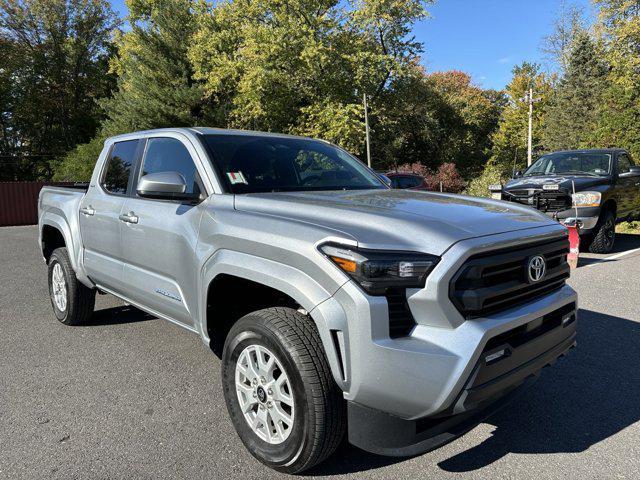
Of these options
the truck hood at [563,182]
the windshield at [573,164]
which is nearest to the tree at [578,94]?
the windshield at [573,164]

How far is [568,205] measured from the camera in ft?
26.7

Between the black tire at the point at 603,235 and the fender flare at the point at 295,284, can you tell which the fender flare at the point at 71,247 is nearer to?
the fender flare at the point at 295,284

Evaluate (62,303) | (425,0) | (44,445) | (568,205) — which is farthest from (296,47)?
(44,445)

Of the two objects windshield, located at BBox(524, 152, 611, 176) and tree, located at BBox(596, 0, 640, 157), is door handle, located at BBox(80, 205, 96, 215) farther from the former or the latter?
tree, located at BBox(596, 0, 640, 157)

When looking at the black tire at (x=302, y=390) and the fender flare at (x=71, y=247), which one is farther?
the fender flare at (x=71, y=247)

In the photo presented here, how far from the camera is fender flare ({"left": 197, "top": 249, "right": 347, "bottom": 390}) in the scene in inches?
85.7

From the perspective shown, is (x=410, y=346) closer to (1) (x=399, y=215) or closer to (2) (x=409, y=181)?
(1) (x=399, y=215)

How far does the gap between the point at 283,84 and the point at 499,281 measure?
24.5 m

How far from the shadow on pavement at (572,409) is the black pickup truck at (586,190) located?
146 inches

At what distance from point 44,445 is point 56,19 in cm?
4375

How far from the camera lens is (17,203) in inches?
917

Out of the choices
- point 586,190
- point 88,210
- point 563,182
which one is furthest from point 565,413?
point 586,190

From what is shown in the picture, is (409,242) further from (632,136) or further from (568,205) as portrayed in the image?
(632,136)

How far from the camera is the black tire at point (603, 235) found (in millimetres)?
8492
